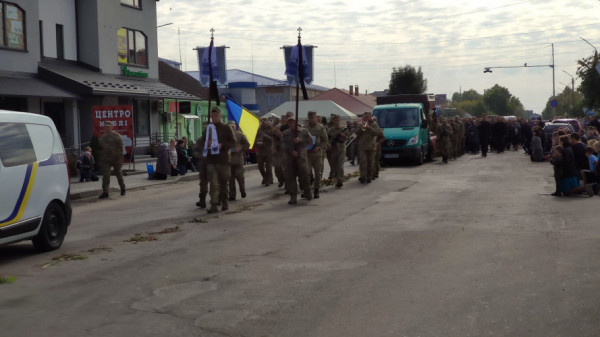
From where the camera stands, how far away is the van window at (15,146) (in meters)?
9.33

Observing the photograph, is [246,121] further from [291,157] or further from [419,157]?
[419,157]

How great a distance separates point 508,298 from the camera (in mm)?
7027

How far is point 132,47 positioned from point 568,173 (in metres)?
25.8

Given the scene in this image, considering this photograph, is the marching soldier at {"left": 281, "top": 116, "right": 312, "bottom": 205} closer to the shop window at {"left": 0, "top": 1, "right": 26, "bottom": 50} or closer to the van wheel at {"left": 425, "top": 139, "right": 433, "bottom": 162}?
the van wheel at {"left": 425, "top": 139, "right": 433, "bottom": 162}

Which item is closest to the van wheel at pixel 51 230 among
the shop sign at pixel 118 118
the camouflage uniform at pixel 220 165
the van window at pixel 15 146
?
the van window at pixel 15 146

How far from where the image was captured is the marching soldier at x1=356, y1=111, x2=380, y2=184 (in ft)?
68.0

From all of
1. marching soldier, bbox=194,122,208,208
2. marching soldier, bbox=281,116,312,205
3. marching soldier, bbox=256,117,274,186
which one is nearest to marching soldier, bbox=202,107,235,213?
marching soldier, bbox=194,122,208,208

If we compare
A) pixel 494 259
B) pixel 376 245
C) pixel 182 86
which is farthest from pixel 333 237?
pixel 182 86

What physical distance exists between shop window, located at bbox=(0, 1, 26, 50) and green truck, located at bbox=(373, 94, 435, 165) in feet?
43.8

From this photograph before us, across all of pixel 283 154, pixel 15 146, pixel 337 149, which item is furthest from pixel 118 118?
pixel 15 146

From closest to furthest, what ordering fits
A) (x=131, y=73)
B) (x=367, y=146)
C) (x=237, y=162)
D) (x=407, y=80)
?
(x=237, y=162), (x=367, y=146), (x=131, y=73), (x=407, y=80)

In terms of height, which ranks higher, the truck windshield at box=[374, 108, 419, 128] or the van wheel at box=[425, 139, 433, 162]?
the truck windshield at box=[374, 108, 419, 128]

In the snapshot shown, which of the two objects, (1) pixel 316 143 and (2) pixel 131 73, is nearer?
(1) pixel 316 143

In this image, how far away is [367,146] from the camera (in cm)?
2091
